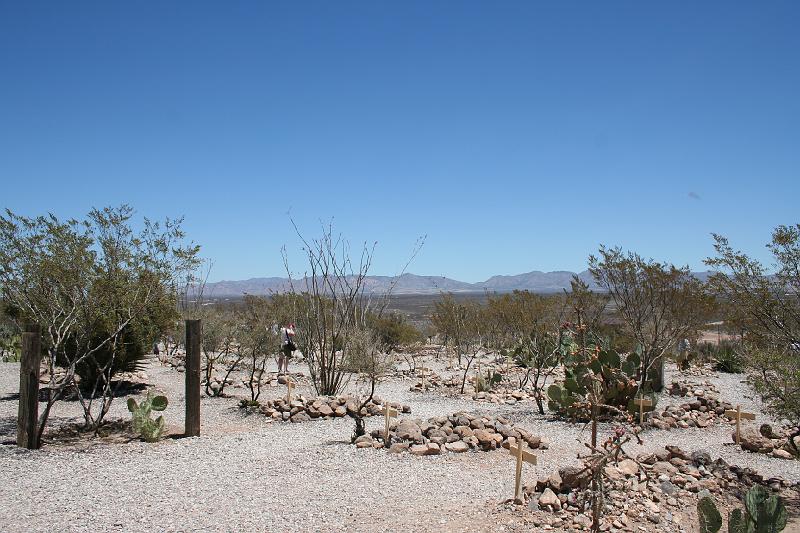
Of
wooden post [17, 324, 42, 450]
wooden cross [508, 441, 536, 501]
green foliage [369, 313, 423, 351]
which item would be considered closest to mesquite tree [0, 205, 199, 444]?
wooden post [17, 324, 42, 450]

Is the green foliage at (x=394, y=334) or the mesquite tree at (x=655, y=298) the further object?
the green foliage at (x=394, y=334)

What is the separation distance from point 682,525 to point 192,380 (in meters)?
6.70

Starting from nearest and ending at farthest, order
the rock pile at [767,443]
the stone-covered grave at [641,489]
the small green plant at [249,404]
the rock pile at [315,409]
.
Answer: the stone-covered grave at [641,489] → the rock pile at [767,443] → the rock pile at [315,409] → the small green plant at [249,404]

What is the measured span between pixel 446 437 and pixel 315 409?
11.0ft

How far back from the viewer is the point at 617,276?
14359 mm

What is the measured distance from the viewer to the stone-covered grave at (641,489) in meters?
5.53

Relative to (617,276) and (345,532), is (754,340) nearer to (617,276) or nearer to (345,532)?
(617,276)

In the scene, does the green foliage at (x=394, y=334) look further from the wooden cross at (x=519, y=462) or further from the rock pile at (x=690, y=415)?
the wooden cross at (x=519, y=462)

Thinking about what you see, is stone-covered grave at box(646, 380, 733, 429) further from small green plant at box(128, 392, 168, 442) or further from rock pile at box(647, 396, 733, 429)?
Result: small green plant at box(128, 392, 168, 442)

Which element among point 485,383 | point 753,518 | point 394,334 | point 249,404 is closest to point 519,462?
point 753,518

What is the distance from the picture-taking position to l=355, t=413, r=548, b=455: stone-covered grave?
8.31m

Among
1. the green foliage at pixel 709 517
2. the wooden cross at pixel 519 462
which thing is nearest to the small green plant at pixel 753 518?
the green foliage at pixel 709 517

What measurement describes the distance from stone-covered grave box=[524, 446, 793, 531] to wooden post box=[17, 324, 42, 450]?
6.39 m

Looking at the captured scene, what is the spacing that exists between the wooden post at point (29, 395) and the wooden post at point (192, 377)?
6.41 feet
